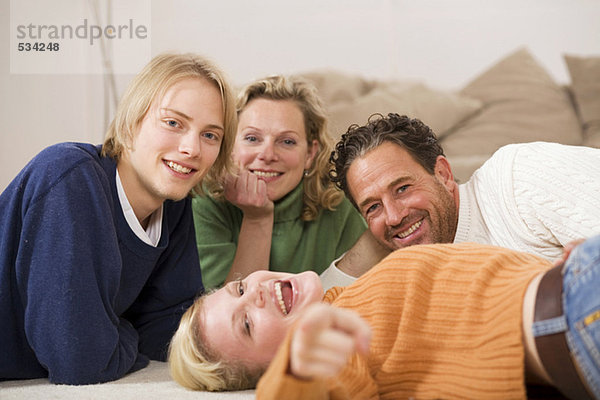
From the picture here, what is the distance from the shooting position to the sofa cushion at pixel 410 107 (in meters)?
2.48

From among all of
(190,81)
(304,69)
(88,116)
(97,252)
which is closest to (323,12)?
(304,69)

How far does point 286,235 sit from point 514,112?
1.28 m

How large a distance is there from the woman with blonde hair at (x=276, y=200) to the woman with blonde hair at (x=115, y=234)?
0.68 ft

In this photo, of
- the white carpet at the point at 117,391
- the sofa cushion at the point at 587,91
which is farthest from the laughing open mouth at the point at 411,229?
the sofa cushion at the point at 587,91

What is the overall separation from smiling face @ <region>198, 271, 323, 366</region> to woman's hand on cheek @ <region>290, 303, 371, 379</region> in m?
0.43

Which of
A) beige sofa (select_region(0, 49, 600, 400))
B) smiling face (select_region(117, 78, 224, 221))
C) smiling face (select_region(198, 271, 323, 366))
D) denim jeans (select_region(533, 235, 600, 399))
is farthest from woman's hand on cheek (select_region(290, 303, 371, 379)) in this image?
beige sofa (select_region(0, 49, 600, 400))

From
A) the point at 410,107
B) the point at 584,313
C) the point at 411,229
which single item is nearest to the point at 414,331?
the point at 584,313

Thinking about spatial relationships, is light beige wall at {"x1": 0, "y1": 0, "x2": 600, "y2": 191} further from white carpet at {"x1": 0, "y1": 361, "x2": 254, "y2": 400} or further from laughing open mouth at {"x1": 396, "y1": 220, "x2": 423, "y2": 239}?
white carpet at {"x1": 0, "y1": 361, "x2": 254, "y2": 400}

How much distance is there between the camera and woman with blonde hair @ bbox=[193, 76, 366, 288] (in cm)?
191

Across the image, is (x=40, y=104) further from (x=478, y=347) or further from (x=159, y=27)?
(x=478, y=347)

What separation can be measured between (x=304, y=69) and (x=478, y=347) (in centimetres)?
207

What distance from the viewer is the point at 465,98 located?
2.68 meters

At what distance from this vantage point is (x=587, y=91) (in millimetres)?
2658

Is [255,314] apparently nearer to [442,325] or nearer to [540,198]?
[442,325]
